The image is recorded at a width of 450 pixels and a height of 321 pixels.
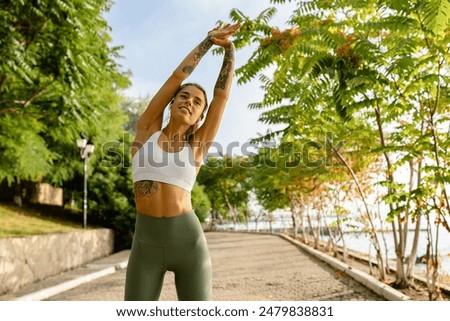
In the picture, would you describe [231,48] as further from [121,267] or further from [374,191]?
[121,267]

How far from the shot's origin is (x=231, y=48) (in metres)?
2.82

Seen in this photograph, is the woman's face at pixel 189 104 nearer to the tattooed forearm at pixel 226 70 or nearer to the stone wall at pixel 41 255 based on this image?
the tattooed forearm at pixel 226 70

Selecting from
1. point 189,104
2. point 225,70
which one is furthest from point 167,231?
point 225,70

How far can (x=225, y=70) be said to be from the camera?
8.87 ft

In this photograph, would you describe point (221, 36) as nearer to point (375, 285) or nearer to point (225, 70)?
point (225, 70)

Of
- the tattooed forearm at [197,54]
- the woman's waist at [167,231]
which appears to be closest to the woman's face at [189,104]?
the tattooed forearm at [197,54]

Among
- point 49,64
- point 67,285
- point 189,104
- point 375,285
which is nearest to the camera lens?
point 189,104

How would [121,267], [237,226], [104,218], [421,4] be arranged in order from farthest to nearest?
1. [237,226]
2. [104,218]
3. [121,267]
4. [421,4]

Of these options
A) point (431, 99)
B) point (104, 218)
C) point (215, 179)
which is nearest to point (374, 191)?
point (431, 99)

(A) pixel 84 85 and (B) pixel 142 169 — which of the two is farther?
(A) pixel 84 85

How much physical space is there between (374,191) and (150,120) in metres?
8.93

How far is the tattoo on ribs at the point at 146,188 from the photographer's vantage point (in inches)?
94.1

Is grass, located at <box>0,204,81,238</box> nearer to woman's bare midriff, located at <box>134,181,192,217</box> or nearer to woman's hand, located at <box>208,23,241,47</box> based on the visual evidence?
woman's bare midriff, located at <box>134,181,192,217</box>

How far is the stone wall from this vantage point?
8609 millimetres
